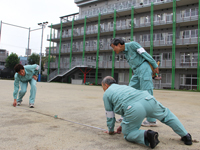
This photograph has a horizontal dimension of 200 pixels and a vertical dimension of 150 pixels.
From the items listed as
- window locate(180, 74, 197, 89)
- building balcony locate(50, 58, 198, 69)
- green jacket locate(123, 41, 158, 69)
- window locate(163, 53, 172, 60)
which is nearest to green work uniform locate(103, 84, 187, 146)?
green jacket locate(123, 41, 158, 69)

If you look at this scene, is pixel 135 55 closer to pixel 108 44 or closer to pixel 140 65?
pixel 140 65

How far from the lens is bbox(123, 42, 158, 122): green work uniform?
3.16 m

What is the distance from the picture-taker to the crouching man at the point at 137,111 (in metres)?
2.20

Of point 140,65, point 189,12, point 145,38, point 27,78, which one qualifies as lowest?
point 27,78

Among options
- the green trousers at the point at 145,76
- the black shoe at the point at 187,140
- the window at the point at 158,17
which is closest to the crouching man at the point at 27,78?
the green trousers at the point at 145,76

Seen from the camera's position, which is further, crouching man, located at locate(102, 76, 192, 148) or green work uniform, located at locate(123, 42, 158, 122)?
green work uniform, located at locate(123, 42, 158, 122)

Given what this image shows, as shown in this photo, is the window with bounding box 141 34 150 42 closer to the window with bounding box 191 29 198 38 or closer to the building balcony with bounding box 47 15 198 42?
the building balcony with bounding box 47 15 198 42

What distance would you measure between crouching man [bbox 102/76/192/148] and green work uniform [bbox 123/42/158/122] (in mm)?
834

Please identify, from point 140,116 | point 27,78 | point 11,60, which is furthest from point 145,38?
point 11,60

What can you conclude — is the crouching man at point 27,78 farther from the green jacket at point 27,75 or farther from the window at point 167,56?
the window at point 167,56

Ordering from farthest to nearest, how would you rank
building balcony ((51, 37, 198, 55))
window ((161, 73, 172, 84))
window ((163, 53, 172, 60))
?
window ((163, 53, 172, 60)) < window ((161, 73, 172, 84)) < building balcony ((51, 37, 198, 55))

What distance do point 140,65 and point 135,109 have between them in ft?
4.13

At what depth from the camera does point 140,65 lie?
3.25 m

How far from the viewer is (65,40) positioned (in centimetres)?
3553
